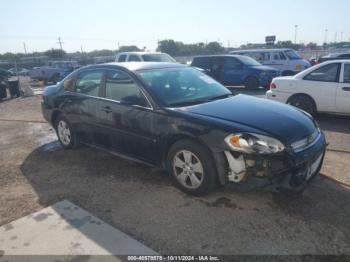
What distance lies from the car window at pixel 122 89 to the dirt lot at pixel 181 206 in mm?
1069

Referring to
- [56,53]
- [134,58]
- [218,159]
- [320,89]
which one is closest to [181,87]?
[218,159]

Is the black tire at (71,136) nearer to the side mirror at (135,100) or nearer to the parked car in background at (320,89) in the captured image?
the side mirror at (135,100)

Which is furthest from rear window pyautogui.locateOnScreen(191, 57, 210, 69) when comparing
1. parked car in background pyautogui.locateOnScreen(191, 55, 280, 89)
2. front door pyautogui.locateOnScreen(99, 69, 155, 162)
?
front door pyautogui.locateOnScreen(99, 69, 155, 162)

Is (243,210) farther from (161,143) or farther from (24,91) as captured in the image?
(24,91)

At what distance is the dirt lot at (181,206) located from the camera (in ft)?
9.61

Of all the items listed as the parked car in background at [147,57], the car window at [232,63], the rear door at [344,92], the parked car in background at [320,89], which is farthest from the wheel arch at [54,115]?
the car window at [232,63]

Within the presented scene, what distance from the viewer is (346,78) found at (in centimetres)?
690

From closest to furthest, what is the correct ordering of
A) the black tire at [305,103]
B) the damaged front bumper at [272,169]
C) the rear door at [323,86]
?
1. the damaged front bumper at [272,169]
2. the rear door at [323,86]
3. the black tire at [305,103]

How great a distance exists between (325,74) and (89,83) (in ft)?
17.1

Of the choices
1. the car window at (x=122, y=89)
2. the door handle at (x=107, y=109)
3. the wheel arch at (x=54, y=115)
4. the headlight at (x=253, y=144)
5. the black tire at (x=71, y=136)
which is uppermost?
the car window at (x=122, y=89)

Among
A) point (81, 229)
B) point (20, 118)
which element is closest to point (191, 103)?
point (81, 229)

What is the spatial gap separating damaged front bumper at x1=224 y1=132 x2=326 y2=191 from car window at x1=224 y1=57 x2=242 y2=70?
37.1 feet

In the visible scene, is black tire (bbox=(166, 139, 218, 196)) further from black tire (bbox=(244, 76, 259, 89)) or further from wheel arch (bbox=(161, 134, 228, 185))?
black tire (bbox=(244, 76, 259, 89))

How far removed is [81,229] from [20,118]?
7370 mm
